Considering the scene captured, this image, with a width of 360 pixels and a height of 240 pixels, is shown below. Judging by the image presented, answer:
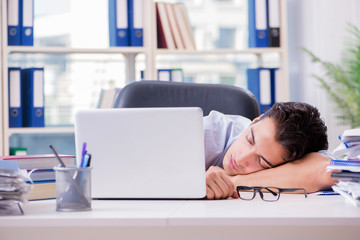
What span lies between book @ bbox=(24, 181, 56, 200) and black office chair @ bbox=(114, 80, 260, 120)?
2.48ft

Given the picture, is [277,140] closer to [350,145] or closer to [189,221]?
[350,145]

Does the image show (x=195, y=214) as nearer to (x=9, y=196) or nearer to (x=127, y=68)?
(x=9, y=196)

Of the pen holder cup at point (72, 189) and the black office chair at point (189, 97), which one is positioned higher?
the black office chair at point (189, 97)

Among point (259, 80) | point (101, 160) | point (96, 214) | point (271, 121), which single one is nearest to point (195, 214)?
point (96, 214)

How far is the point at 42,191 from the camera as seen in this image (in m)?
1.20

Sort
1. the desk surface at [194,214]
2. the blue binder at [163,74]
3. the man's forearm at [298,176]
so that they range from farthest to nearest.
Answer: the blue binder at [163,74] < the man's forearm at [298,176] < the desk surface at [194,214]

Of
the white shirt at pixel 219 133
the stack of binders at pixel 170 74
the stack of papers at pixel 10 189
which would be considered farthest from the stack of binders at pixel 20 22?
the stack of papers at pixel 10 189

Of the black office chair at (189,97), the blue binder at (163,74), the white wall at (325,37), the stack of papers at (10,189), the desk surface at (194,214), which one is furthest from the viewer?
the white wall at (325,37)

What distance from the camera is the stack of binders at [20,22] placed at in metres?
2.92

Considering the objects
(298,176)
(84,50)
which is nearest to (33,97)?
(84,50)

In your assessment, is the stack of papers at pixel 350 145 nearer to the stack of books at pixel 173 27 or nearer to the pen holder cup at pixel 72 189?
the pen holder cup at pixel 72 189

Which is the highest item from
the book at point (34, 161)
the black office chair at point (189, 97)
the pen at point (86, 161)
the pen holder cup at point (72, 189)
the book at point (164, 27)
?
the book at point (164, 27)

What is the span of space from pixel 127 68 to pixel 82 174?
2267 millimetres

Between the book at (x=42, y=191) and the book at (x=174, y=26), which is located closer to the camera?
the book at (x=42, y=191)
